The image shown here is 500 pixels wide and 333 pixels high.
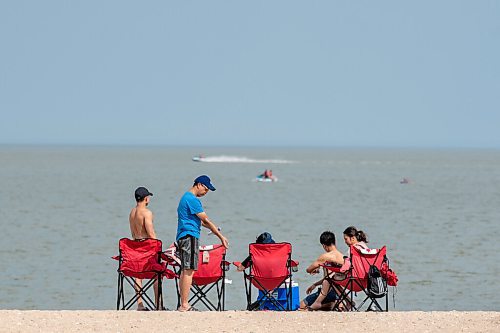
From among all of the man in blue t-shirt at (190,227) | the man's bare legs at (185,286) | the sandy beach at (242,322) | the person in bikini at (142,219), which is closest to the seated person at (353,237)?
the sandy beach at (242,322)

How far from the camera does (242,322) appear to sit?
11812mm

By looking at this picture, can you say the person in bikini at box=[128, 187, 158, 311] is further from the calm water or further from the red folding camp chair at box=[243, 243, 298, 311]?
the calm water

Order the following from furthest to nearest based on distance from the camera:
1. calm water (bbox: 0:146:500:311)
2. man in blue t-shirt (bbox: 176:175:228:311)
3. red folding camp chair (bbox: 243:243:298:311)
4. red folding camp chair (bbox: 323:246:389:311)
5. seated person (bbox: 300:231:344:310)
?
calm water (bbox: 0:146:500:311) < seated person (bbox: 300:231:344:310) < red folding camp chair (bbox: 243:243:298:311) < red folding camp chair (bbox: 323:246:389:311) < man in blue t-shirt (bbox: 176:175:228:311)

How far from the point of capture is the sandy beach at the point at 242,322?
1152cm

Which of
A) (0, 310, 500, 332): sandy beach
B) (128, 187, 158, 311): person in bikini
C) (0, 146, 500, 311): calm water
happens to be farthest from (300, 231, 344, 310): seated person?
(0, 146, 500, 311): calm water

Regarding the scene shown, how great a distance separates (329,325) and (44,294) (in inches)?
427

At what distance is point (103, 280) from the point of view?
23750mm

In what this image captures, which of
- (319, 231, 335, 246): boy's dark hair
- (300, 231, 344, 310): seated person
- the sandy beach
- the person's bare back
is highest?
the person's bare back

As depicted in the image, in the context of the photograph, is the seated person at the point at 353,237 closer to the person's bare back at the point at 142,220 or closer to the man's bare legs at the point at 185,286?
the man's bare legs at the point at 185,286

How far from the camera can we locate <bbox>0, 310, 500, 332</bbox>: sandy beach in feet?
37.8

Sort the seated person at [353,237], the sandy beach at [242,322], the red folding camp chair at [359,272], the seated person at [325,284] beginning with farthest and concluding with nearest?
the seated person at [353,237]
the seated person at [325,284]
the red folding camp chair at [359,272]
the sandy beach at [242,322]

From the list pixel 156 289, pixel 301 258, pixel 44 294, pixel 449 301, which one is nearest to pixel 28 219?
pixel 301 258

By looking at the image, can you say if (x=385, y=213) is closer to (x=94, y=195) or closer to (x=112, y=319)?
(x=94, y=195)

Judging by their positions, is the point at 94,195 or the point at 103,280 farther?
the point at 94,195
